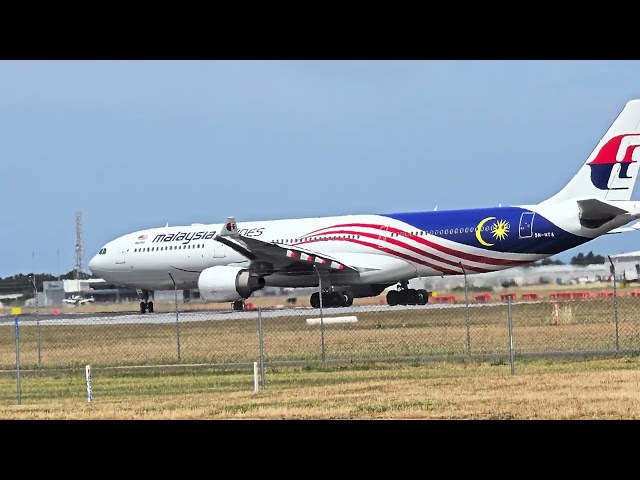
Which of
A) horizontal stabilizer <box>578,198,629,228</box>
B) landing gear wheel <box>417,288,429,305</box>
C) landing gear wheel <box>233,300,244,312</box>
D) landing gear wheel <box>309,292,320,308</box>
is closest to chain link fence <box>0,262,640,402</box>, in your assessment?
landing gear wheel <box>309,292,320,308</box>

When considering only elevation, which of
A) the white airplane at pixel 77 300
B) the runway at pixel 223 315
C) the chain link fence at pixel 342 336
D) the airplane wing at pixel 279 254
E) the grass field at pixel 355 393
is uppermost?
the airplane wing at pixel 279 254

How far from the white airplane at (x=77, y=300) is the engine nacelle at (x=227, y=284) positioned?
1315 cm

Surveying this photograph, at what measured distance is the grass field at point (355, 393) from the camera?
14125mm

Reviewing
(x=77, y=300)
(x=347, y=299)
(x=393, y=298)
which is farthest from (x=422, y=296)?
(x=77, y=300)

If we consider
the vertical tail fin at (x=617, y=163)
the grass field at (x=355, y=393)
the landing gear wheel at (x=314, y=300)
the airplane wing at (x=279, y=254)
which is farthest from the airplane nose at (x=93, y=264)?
the grass field at (x=355, y=393)

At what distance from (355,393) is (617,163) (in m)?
24.1

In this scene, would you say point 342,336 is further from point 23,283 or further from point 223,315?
point 23,283

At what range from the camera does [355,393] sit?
54.2 feet

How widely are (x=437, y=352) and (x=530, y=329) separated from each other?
6.02 metres

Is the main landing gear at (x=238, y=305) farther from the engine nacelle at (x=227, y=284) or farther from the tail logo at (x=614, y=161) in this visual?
the tail logo at (x=614, y=161)

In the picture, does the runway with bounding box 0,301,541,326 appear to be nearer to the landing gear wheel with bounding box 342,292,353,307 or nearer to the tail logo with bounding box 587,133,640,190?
the landing gear wheel with bounding box 342,292,353,307

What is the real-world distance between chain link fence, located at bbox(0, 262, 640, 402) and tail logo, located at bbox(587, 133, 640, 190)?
342cm

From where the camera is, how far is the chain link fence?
903 inches
